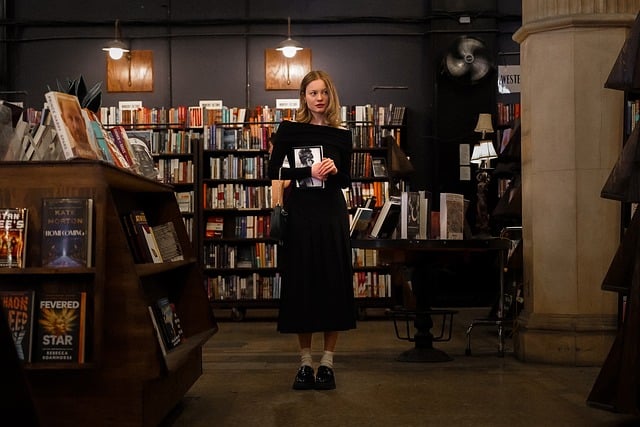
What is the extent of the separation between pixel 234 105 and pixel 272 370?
6.57 meters

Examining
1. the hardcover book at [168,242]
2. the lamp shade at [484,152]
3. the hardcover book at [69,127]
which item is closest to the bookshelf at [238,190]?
the lamp shade at [484,152]

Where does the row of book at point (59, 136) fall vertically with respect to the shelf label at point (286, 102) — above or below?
below

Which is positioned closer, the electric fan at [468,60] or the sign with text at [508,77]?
the electric fan at [468,60]

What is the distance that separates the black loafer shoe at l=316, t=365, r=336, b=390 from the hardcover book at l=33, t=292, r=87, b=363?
5.52 feet

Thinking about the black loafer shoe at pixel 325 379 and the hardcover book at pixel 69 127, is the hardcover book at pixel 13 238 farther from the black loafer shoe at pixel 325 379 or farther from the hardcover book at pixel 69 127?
the black loafer shoe at pixel 325 379

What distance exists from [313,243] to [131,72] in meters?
7.53

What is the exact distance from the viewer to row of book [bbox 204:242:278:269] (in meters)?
9.12

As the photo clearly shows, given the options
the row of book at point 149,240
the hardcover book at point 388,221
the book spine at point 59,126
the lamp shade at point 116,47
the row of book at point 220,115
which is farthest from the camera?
the lamp shade at point 116,47

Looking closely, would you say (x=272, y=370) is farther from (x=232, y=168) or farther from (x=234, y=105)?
A: (x=234, y=105)

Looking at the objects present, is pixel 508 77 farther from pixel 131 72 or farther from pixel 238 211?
pixel 131 72

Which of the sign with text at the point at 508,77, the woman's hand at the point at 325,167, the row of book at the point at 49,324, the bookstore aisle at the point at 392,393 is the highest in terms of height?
the sign with text at the point at 508,77

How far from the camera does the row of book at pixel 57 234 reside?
2811 millimetres

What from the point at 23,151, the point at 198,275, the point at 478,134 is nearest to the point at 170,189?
the point at 198,275

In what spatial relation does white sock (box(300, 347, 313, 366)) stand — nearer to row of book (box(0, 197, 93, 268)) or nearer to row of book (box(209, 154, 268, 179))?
row of book (box(0, 197, 93, 268))
